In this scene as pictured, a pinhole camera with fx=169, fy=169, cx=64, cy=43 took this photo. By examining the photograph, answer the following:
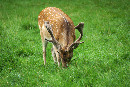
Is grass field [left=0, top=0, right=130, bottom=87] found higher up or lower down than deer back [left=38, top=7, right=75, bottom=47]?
lower down

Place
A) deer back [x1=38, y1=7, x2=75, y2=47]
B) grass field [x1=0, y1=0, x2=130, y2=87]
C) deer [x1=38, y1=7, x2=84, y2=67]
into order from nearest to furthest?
1. grass field [x1=0, y1=0, x2=130, y2=87]
2. deer [x1=38, y1=7, x2=84, y2=67]
3. deer back [x1=38, y1=7, x2=75, y2=47]

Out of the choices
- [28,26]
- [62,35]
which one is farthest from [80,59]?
[28,26]

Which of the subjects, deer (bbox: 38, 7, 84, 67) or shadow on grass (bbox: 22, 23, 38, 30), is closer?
deer (bbox: 38, 7, 84, 67)

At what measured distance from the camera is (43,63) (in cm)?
607

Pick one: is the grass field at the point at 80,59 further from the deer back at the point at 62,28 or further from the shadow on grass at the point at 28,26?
the deer back at the point at 62,28

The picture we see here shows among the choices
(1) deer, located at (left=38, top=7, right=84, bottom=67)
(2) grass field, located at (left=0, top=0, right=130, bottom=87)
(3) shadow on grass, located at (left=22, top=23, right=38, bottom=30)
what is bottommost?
(3) shadow on grass, located at (left=22, top=23, right=38, bottom=30)

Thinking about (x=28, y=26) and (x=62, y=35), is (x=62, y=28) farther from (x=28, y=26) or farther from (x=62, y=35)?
(x=28, y=26)

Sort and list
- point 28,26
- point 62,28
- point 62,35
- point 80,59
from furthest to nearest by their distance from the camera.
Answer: point 28,26 → point 80,59 → point 62,28 → point 62,35

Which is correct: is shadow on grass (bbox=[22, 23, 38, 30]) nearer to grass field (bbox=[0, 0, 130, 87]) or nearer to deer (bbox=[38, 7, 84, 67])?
Result: grass field (bbox=[0, 0, 130, 87])

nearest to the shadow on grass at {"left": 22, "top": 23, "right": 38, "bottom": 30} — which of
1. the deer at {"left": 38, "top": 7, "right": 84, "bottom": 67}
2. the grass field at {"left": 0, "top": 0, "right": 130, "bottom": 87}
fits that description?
the grass field at {"left": 0, "top": 0, "right": 130, "bottom": 87}

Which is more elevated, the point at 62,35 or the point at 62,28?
the point at 62,28

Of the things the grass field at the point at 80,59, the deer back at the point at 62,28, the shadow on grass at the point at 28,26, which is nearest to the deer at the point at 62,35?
the deer back at the point at 62,28

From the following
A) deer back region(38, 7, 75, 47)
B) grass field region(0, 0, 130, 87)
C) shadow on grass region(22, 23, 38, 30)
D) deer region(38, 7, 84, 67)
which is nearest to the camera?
grass field region(0, 0, 130, 87)

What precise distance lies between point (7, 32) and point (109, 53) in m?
4.63
